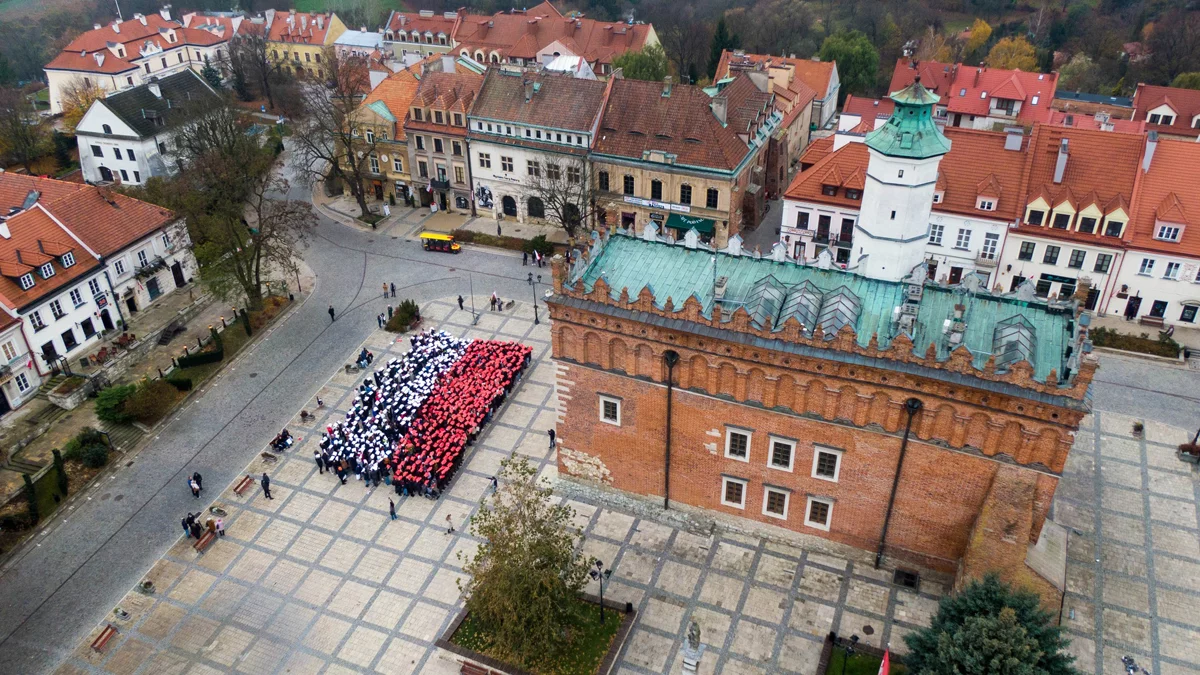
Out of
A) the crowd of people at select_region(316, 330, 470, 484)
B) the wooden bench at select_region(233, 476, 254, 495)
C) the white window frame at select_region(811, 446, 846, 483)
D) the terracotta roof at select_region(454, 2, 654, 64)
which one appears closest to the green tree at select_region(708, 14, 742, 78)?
the terracotta roof at select_region(454, 2, 654, 64)

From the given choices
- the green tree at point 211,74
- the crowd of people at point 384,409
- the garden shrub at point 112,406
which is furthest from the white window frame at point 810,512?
the green tree at point 211,74

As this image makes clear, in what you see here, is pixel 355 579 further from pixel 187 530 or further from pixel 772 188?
pixel 772 188

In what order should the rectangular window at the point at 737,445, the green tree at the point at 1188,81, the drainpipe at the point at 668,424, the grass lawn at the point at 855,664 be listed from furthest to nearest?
1. the green tree at the point at 1188,81
2. the rectangular window at the point at 737,445
3. the drainpipe at the point at 668,424
4. the grass lawn at the point at 855,664

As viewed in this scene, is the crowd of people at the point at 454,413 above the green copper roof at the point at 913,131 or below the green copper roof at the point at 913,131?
below

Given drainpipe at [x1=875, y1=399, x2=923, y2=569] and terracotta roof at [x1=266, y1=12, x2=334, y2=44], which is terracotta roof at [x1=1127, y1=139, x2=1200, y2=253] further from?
terracotta roof at [x1=266, y1=12, x2=334, y2=44]

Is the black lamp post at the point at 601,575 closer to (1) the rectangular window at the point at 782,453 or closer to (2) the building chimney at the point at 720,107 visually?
(1) the rectangular window at the point at 782,453

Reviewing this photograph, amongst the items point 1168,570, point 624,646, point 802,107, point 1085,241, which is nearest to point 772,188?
point 802,107
